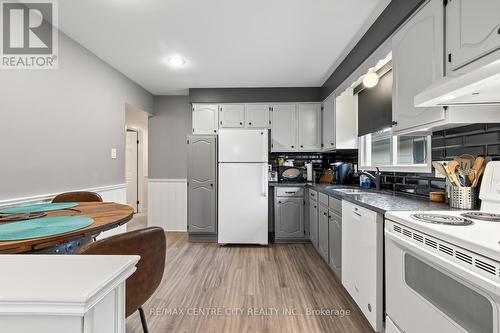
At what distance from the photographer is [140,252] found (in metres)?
1.07

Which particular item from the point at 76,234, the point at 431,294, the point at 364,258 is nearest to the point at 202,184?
the point at 364,258

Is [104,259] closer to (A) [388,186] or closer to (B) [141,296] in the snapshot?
(B) [141,296]

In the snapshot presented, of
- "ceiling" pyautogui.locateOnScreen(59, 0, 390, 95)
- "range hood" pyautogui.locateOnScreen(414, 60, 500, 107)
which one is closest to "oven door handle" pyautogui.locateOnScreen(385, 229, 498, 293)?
"range hood" pyautogui.locateOnScreen(414, 60, 500, 107)

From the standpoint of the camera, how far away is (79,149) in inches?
101

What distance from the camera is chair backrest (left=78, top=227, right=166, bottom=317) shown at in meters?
0.97

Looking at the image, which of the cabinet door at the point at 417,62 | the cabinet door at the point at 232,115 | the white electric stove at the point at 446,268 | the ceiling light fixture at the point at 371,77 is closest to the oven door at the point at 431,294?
the white electric stove at the point at 446,268

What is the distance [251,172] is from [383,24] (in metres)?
2.27

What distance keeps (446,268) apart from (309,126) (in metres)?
3.22

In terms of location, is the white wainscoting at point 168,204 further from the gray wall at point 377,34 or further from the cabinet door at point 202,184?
the gray wall at point 377,34

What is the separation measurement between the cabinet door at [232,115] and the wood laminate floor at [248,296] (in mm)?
2002

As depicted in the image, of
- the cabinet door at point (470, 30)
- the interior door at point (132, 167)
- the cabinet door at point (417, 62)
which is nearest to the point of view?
the cabinet door at point (470, 30)

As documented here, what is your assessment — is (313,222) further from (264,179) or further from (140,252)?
(140,252)

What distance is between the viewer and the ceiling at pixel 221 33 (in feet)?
6.62

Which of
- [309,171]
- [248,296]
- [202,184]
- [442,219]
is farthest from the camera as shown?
[309,171]
